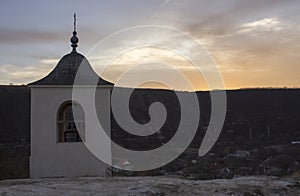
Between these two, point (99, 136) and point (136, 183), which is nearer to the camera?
point (136, 183)

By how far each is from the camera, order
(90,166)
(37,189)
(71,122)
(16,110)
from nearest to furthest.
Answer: (37,189) → (90,166) → (71,122) → (16,110)

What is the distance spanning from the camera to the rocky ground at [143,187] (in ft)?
20.9

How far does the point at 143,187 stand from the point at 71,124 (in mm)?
3458

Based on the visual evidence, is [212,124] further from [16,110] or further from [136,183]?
[136,183]

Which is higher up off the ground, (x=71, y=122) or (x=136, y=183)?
(x=71, y=122)

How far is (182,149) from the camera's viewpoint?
38812mm

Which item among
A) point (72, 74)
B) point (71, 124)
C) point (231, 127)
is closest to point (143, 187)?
point (72, 74)

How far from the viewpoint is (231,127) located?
61.6m

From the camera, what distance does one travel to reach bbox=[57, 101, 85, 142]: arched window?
29.6 ft

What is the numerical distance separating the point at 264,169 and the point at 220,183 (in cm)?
1618

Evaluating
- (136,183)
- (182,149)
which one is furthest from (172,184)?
(182,149)

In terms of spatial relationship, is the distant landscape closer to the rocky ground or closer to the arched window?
the arched window

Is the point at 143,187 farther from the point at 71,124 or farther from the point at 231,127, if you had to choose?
the point at 231,127

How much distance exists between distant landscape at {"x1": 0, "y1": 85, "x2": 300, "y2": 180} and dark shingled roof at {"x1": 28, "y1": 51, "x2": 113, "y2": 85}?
1485cm
